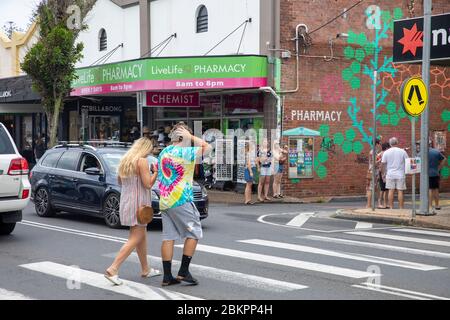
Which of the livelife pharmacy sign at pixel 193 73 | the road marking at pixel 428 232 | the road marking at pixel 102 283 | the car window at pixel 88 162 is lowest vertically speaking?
the road marking at pixel 428 232

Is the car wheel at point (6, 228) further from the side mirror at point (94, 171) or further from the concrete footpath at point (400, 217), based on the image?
the concrete footpath at point (400, 217)

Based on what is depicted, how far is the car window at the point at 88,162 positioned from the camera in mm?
13695

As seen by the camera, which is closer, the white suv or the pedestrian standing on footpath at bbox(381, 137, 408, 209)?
the white suv

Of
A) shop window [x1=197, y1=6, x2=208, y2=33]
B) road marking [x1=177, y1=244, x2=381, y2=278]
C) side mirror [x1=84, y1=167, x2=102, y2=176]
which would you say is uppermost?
shop window [x1=197, y1=6, x2=208, y2=33]

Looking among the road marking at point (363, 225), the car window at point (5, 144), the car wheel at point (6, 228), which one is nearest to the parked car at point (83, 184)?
the car wheel at point (6, 228)

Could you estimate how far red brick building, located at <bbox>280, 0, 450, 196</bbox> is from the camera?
68.7 feet

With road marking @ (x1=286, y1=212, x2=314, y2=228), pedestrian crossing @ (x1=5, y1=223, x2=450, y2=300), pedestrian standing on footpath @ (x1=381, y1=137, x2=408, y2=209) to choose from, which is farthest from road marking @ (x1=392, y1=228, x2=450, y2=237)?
pedestrian standing on footpath @ (x1=381, y1=137, x2=408, y2=209)

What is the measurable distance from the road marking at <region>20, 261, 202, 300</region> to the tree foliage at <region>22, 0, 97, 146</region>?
16.0m

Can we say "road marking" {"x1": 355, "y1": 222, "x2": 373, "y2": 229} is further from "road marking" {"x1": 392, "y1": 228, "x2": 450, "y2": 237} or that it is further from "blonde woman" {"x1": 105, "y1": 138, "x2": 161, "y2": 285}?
"blonde woman" {"x1": 105, "y1": 138, "x2": 161, "y2": 285}

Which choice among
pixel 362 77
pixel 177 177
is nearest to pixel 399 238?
pixel 177 177

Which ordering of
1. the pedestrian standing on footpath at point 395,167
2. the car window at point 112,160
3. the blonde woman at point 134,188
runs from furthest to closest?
the pedestrian standing on footpath at point 395,167 → the car window at point 112,160 → the blonde woman at point 134,188

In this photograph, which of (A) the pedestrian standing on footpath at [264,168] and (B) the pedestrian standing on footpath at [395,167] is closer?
(B) the pedestrian standing on footpath at [395,167]
